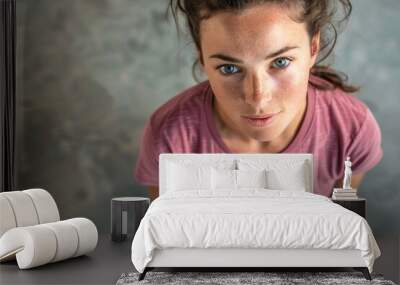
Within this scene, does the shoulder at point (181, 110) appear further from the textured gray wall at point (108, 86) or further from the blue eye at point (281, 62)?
the blue eye at point (281, 62)

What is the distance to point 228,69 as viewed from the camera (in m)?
6.97

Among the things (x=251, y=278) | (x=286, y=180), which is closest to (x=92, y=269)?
(x=251, y=278)

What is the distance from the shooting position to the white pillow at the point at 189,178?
261 inches

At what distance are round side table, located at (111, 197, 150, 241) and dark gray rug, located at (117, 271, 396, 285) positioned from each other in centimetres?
165

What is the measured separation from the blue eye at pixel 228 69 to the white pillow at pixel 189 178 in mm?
1004

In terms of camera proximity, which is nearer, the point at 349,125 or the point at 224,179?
the point at 224,179

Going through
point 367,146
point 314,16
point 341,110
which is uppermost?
point 314,16

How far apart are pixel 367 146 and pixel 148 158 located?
7.48 feet

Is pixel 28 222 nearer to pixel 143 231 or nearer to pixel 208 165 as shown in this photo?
pixel 143 231

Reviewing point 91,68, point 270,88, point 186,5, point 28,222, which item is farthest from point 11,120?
point 270,88

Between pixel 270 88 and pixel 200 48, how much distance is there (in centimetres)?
83

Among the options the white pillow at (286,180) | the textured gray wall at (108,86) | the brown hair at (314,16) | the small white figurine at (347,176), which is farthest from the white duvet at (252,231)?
the brown hair at (314,16)

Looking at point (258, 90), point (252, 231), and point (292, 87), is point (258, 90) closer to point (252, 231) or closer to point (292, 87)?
point (292, 87)

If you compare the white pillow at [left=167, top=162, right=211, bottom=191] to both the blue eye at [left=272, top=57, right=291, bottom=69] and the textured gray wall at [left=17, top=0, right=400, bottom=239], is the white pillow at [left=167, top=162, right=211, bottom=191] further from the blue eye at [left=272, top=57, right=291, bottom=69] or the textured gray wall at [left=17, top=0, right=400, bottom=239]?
the blue eye at [left=272, top=57, right=291, bottom=69]
